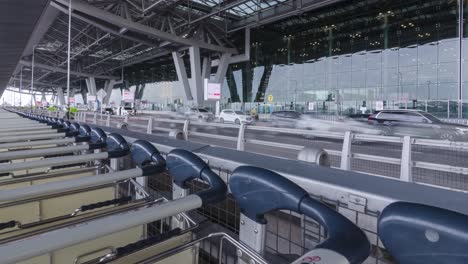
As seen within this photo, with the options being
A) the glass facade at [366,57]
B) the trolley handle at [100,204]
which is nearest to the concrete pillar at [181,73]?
the glass facade at [366,57]

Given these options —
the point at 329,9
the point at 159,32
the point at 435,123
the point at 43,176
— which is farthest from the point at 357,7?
the point at 43,176

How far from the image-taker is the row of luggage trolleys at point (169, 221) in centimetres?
92

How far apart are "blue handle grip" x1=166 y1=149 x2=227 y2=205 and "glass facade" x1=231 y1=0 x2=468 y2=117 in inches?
1041

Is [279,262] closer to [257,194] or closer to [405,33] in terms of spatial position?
[257,194]

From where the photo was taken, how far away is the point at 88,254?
165 centimetres

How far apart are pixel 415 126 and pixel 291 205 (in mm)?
20284

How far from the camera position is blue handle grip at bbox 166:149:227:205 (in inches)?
60.2

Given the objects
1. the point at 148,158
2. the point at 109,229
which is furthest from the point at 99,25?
the point at 109,229

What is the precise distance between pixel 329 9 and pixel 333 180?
108 ft

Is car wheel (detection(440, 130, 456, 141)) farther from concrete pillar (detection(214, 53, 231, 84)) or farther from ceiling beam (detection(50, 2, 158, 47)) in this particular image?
ceiling beam (detection(50, 2, 158, 47))

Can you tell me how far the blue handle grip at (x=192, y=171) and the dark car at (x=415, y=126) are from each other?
1716 centimetres

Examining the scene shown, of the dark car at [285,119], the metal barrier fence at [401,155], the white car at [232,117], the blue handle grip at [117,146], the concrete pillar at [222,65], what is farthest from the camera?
the concrete pillar at [222,65]

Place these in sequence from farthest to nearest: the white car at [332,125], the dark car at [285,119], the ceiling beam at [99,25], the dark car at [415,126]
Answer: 1. the dark car at [285,119]
2. the ceiling beam at [99,25]
3. the white car at [332,125]
4. the dark car at [415,126]

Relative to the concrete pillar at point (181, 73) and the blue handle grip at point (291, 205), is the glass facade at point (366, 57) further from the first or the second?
the blue handle grip at point (291, 205)
